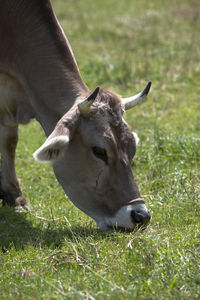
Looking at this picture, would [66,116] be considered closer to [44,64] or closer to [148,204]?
[44,64]

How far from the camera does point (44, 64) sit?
545 cm

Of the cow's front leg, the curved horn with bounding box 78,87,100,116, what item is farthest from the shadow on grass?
the curved horn with bounding box 78,87,100,116

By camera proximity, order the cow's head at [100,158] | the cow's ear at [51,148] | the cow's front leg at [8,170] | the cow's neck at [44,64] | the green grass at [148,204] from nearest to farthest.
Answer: the green grass at [148,204] → the cow's ear at [51,148] → the cow's head at [100,158] → the cow's neck at [44,64] → the cow's front leg at [8,170]

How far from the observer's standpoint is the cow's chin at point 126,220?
15.4 feet

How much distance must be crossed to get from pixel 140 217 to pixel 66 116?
1090mm

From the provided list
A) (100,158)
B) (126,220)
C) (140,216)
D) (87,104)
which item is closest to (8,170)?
(100,158)

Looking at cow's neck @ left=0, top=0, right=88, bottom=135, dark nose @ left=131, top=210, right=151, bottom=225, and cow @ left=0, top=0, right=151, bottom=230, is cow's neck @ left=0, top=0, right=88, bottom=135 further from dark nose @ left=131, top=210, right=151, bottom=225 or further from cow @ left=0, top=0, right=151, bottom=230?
dark nose @ left=131, top=210, right=151, bottom=225

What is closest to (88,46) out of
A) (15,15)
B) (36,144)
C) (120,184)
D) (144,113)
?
(144,113)

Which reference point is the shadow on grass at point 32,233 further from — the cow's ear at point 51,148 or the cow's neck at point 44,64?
the cow's neck at point 44,64

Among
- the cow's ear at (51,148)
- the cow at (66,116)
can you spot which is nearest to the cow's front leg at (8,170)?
the cow at (66,116)

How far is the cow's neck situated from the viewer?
529cm

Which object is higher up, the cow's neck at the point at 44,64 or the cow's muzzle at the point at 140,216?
the cow's neck at the point at 44,64

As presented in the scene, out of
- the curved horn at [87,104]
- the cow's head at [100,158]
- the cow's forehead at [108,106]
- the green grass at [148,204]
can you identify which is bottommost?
the green grass at [148,204]

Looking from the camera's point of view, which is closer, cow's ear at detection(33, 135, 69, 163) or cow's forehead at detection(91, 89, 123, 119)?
cow's ear at detection(33, 135, 69, 163)
